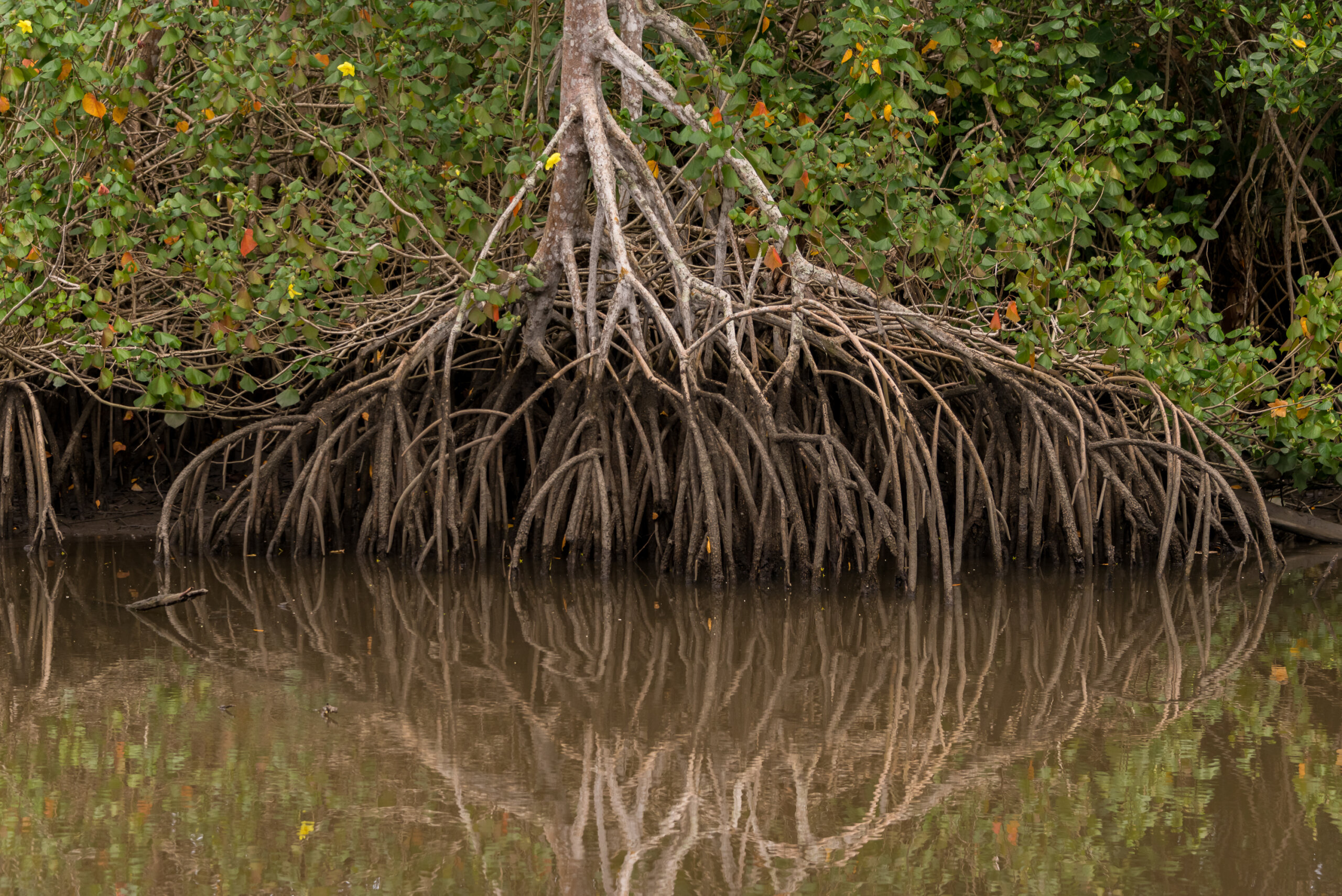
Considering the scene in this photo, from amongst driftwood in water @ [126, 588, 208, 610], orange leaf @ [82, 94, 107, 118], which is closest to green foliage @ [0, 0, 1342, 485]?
orange leaf @ [82, 94, 107, 118]

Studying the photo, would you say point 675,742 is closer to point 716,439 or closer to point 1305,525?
point 716,439

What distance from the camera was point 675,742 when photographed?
3.91 m

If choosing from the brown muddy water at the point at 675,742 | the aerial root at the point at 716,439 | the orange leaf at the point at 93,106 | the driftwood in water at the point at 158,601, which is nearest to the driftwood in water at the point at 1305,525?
the aerial root at the point at 716,439

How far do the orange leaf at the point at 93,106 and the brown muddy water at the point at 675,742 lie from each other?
189 centimetres

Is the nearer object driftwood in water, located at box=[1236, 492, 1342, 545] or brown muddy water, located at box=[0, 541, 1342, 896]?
brown muddy water, located at box=[0, 541, 1342, 896]

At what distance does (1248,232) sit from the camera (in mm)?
8273

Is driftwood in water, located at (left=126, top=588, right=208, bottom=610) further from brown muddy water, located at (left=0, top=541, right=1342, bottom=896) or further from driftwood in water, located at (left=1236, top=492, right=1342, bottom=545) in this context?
driftwood in water, located at (left=1236, top=492, right=1342, bottom=545)

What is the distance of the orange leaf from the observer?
5.81m

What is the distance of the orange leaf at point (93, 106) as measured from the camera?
581cm

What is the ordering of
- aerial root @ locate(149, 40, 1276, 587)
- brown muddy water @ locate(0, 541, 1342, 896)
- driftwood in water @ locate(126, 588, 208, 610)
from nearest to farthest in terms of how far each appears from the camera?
brown muddy water @ locate(0, 541, 1342, 896) < driftwood in water @ locate(126, 588, 208, 610) < aerial root @ locate(149, 40, 1276, 587)

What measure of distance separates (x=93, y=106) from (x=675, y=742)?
360 centimetres

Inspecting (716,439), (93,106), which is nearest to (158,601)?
(93,106)

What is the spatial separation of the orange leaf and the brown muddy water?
6.19 feet

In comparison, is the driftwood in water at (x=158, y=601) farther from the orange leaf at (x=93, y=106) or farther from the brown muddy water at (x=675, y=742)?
the orange leaf at (x=93, y=106)
